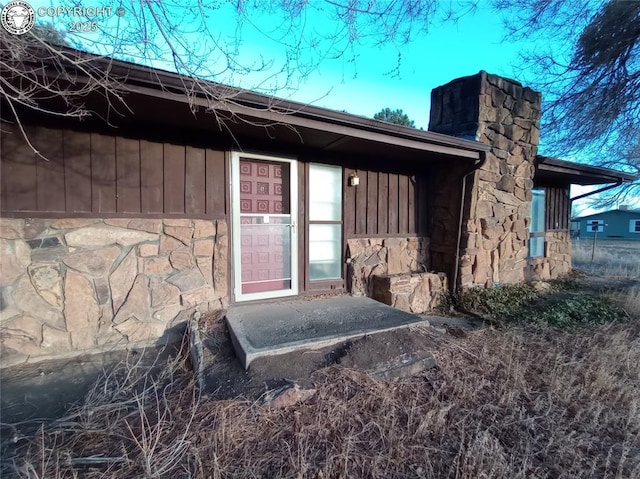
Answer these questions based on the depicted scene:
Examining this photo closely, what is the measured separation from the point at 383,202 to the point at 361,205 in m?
0.44

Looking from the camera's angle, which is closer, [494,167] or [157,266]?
[157,266]

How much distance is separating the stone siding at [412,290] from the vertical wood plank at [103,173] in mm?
3513

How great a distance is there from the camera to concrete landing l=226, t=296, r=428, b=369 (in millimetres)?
2525

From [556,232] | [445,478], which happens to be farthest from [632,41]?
[445,478]

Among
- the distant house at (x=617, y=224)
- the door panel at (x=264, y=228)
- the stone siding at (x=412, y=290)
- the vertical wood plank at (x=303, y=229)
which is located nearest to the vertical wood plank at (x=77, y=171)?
the door panel at (x=264, y=228)

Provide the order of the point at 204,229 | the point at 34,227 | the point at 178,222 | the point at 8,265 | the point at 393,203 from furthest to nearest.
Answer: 1. the point at 393,203
2. the point at 204,229
3. the point at 178,222
4. the point at 34,227
5. the point at 8,265

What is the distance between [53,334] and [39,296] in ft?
1.27

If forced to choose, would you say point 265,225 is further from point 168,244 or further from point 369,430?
point 369,430

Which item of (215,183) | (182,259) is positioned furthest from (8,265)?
(215,183)

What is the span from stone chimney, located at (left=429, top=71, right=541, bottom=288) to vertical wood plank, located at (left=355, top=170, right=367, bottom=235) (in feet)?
5.29

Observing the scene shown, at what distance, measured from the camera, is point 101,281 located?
302cm

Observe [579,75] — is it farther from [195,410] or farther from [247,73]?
[195,410]

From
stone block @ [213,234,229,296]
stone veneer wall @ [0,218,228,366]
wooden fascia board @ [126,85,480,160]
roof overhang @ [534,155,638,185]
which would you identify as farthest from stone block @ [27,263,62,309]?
roof overhang @ [534,155,638,185]

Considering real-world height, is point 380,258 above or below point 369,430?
above
